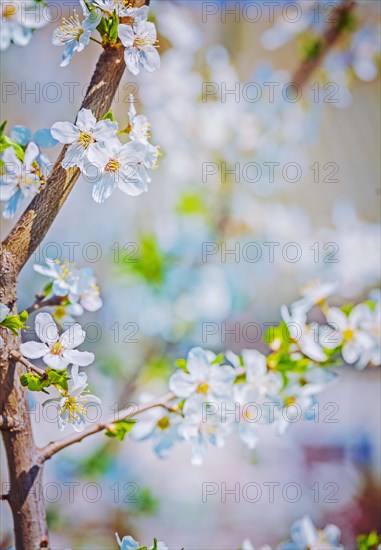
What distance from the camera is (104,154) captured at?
496mm

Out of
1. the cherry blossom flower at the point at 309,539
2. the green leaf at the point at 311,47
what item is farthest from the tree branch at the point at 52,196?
the green leaf at the point at 311,47

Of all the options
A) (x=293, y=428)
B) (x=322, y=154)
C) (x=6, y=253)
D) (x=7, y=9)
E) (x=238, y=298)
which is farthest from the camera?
(x=322, y=154)

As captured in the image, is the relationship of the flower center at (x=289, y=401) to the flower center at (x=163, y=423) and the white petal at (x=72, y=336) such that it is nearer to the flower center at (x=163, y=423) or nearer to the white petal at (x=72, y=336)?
the flower center at (x=163, y=423)

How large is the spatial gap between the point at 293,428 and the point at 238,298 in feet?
2.71

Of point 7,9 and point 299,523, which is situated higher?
point 7,9

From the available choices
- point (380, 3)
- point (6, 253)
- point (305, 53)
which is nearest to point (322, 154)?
point (380, 3)

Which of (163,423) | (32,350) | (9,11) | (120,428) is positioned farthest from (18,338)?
(9,11)

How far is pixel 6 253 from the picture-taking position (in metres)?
0.50

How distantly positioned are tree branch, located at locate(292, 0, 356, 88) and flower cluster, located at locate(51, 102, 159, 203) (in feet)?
2.58

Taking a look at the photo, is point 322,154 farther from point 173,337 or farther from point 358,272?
point 173,337

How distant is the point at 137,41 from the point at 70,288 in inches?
8.8

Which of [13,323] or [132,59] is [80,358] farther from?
[132,59]

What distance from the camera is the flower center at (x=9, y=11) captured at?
64 centimetres

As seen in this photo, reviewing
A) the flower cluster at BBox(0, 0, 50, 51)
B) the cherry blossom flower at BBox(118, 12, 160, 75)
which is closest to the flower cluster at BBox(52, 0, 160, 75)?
the cherry blossom flower at BBox(118, 12, 160, 75)
